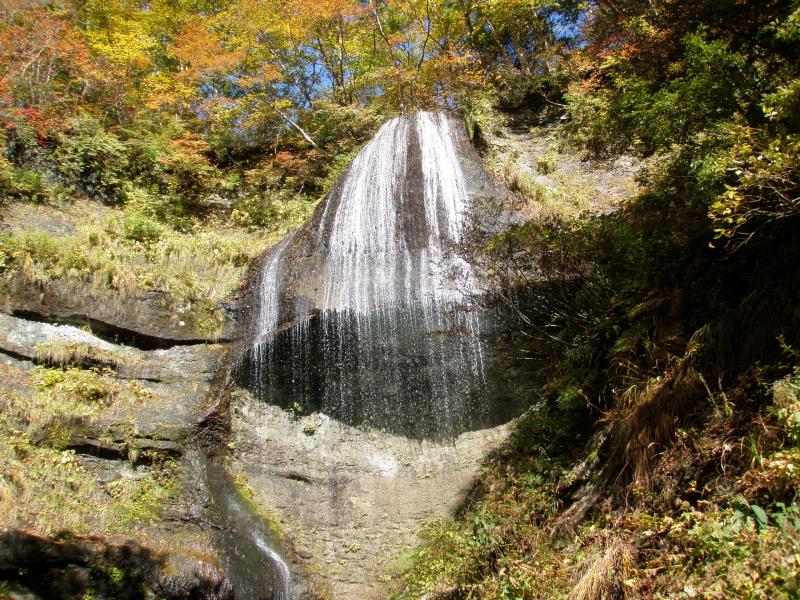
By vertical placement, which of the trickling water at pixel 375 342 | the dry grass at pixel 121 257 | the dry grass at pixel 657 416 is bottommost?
the dry grass at pixel 657 416

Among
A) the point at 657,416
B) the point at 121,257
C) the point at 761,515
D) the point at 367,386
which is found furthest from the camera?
the point at 121,257

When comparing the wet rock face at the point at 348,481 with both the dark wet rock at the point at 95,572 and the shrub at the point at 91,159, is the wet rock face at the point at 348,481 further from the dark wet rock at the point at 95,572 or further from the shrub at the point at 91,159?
the shrub at the point at 91,159

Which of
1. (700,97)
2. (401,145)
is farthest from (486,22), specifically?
(700,97)

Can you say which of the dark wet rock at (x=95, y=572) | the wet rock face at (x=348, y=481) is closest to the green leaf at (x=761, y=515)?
the dark wet rock at (x=95, y=572)

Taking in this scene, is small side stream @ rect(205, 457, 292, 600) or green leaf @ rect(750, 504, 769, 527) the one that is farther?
small side stream @ rect(205, 457, 292, 600)

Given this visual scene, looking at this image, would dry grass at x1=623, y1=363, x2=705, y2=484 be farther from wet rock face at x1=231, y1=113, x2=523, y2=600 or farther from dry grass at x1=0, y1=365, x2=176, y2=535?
dry grass at x1=0, y1=365, x2=176, y2=535

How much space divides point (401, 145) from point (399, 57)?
8.47m

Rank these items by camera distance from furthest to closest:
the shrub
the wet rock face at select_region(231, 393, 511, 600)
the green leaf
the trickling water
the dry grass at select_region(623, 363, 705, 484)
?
the shrub → the trickling water → the wet rock face at select_region(231, 393, 511, 600) → the dry grass at select_region(623, 363, 705, 484) → the green leaf

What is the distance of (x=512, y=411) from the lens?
938 cm

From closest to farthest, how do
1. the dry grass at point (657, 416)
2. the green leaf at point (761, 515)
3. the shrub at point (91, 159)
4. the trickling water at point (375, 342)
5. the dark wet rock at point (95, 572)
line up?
the green leaf at point (761, 515), the dry grass at point (657, 416), the dark wet rock at point (95, 572), the trickling water at point (375, 342), the shrub at point (91, 159)

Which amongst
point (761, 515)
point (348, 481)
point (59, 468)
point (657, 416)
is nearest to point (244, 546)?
point (348, 481)

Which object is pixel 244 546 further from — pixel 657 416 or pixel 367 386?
pixel 657 416

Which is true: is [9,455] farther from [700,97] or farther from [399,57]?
[399,57]

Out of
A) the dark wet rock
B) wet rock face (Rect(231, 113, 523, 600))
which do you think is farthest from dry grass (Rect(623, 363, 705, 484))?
the dark wet rock
